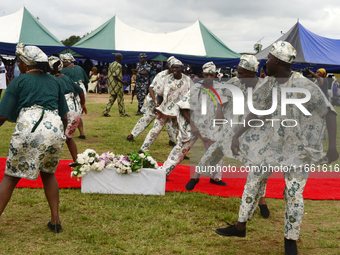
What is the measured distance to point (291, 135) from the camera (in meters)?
3.28

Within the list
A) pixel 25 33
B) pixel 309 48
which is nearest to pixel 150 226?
pixel 309 48

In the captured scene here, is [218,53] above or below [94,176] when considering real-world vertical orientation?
above

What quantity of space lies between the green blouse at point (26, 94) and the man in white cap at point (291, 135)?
2020 millimetres

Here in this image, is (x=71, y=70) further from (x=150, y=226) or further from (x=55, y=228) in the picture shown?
(x=150, y=226)

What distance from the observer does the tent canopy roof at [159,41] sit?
21.2m

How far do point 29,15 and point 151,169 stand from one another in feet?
60.5

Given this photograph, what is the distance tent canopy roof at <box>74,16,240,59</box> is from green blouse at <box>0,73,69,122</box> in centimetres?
1766

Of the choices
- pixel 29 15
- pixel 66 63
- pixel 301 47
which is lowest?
pixel 66 63

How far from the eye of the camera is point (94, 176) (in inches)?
199

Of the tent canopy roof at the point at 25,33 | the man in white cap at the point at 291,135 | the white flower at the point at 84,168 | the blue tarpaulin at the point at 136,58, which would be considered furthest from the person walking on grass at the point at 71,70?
the blue tarpaulin at the point at 136,58

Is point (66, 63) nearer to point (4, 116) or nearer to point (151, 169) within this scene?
point (151, 169)

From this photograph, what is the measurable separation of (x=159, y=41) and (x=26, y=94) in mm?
20178

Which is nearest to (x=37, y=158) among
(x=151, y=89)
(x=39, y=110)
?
(x=39, y=110)

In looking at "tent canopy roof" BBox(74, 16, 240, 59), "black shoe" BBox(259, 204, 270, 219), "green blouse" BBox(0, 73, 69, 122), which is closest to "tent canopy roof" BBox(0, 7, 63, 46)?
"tent canopy roof" BBox(74, 16, 240, 59)
